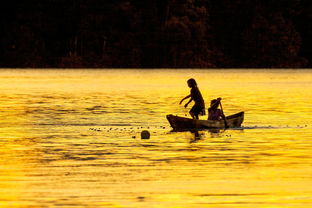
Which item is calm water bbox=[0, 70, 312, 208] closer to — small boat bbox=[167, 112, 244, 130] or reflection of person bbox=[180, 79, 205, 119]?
small boat bbox=[167, 112, 244, 130]

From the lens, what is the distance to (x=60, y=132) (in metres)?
30.4

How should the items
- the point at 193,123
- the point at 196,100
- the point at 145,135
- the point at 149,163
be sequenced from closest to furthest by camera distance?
1. the point at 149,163
2. the point at 145,135
3. the point at 193,123
4. the point at 196,100

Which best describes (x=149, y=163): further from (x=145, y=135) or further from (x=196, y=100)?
(x=196, y=100)

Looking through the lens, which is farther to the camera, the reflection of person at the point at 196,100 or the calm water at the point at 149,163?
the reflection of person at the point at 196,100

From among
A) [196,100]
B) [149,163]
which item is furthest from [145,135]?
[149,163]

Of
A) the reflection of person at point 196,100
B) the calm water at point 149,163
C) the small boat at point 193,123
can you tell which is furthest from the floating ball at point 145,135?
the reflection of person at point 196,100
